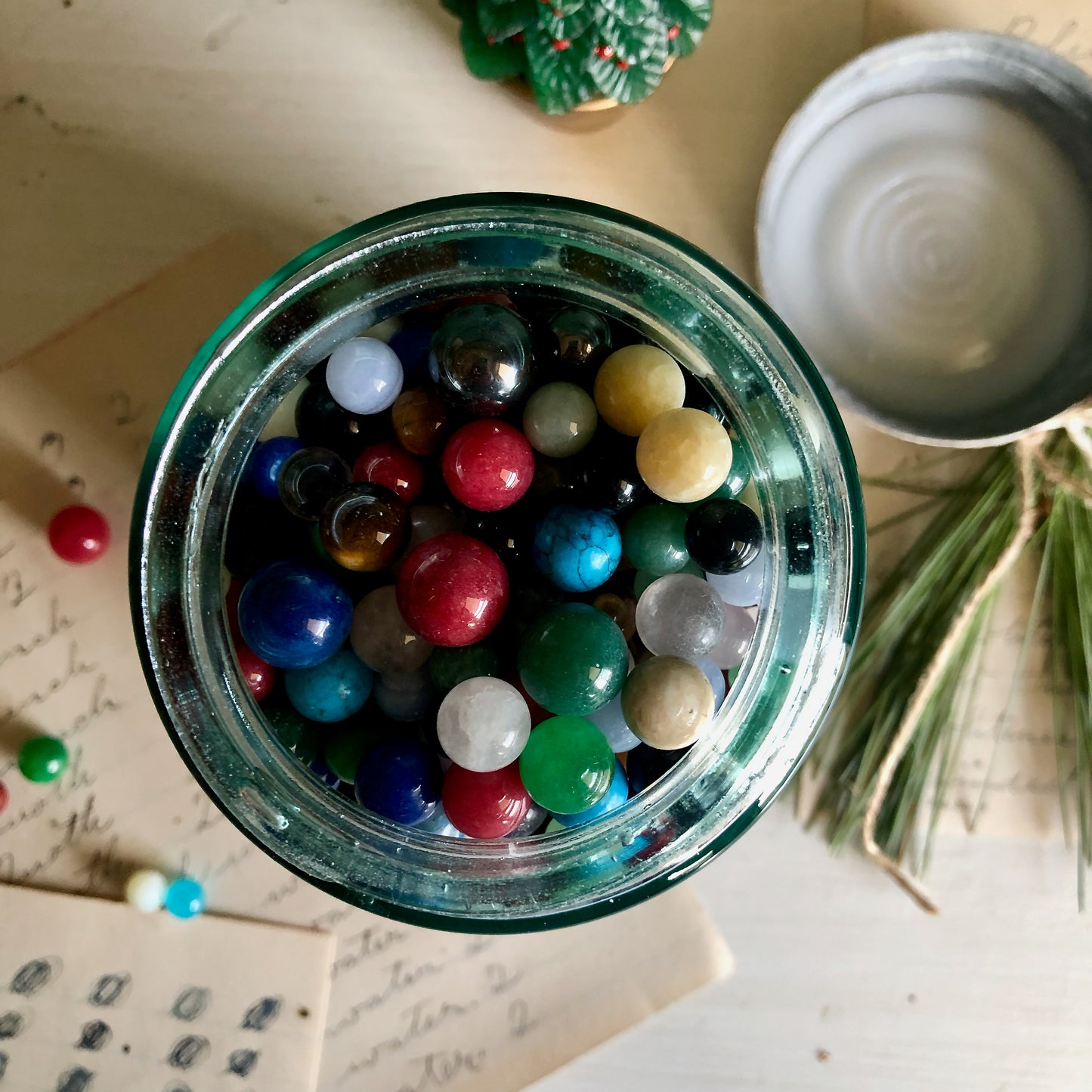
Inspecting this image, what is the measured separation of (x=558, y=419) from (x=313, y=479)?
0.37 feet

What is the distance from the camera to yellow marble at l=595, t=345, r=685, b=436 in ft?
1.29

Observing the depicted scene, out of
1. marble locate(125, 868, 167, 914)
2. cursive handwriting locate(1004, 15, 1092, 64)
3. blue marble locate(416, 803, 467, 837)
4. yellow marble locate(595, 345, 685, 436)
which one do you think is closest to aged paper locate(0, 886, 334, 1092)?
marble locate(125, 868, 167, 914)

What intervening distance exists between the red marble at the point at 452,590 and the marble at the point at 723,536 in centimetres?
9

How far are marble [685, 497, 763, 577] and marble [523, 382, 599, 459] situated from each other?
64mm

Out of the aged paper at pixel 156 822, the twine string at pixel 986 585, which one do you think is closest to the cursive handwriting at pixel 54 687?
the aged paper at pixel 156 822

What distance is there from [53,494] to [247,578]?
0.15m

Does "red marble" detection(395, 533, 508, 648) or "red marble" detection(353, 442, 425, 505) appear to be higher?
"red marble" detection(353, 442, 425, 505)

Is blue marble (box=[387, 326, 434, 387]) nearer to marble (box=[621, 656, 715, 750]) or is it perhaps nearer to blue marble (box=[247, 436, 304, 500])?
blue marble (box=[247, 436, 304, 500])

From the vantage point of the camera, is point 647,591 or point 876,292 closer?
point 647,591

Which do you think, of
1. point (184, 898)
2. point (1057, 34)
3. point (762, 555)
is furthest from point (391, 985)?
point (1057, 34)

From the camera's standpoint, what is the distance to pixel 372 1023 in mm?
515

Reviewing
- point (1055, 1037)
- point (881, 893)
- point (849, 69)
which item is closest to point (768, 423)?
point (849, 69)

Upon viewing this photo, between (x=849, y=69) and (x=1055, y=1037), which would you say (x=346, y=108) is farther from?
(x=1055, y=1037)

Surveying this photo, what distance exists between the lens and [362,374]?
397mm
